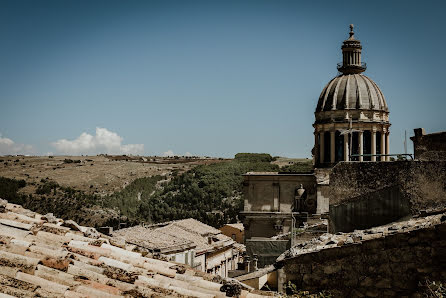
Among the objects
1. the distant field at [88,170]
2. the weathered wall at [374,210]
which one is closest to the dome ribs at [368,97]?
the weathered wall at [374,210]

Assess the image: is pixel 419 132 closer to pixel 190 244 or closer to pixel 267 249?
pixel 267 249

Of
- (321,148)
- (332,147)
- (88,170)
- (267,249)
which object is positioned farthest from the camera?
(88,170)

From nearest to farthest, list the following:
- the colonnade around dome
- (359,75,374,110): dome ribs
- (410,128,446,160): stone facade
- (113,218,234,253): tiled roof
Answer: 1. (410,128,446,160): stone facade
2. (113,218,234,253): tiled roof
3. the colonnade around dome
4. (359,75,374,110): dome ribs

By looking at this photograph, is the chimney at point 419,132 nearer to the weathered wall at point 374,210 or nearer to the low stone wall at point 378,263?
the weathered wall at point 374,210

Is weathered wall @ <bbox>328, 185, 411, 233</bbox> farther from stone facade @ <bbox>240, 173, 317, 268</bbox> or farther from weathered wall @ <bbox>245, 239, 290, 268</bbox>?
stone facade @ <bbox>240, 173, 317, 268</bbox>

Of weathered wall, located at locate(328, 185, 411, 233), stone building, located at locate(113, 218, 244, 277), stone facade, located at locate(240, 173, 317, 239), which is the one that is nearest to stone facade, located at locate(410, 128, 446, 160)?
weathered wall, located at locate(328, 185, 411, 233)

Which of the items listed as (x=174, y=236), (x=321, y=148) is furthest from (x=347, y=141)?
(x=174, y=236)

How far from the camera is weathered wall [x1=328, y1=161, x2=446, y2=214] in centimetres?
940

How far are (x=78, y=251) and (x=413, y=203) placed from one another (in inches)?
251

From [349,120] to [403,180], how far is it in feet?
88.7

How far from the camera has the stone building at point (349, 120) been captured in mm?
36469

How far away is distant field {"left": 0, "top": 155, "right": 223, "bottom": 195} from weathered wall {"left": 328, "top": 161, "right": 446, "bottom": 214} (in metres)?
60.9

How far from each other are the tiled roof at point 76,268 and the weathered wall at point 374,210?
484 centimetres

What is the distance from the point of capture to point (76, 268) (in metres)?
5.37
